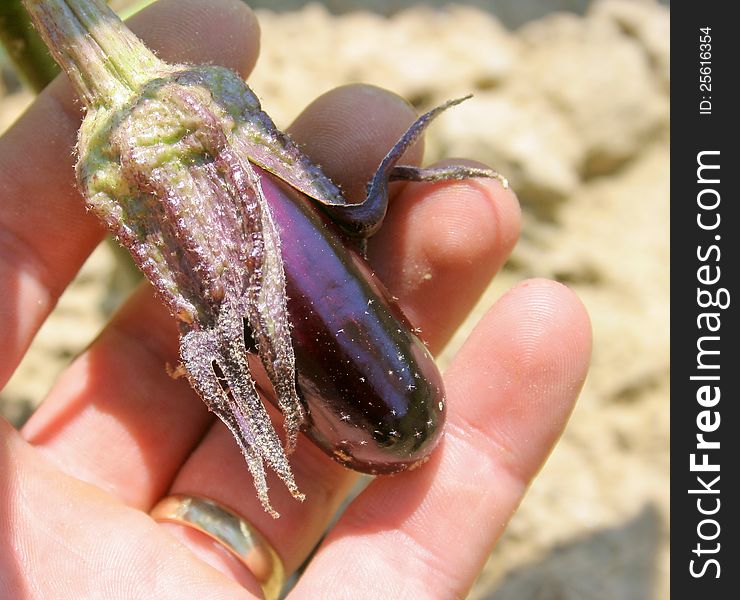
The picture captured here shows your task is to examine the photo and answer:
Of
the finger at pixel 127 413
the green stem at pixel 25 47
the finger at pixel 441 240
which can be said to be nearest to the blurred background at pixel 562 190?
the finger at pixel 127 413

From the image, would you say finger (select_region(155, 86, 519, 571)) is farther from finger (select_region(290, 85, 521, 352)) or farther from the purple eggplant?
the purple eggplant

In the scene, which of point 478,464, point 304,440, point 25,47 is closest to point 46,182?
point 25,47

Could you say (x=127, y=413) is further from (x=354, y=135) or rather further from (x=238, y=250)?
(x=354, y=135)

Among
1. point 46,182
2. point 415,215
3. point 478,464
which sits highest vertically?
point 46,182

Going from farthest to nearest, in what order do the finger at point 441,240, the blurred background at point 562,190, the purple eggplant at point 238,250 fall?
the blurred background at point 562,190 < the finger at point 441,240 < the purple eggplant at point 238,250

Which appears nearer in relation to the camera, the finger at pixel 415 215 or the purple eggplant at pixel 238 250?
the purple eggplant at pixel 238 250

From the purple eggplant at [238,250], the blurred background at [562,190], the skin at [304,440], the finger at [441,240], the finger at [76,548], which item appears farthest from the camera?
the blurred background at [562,190]

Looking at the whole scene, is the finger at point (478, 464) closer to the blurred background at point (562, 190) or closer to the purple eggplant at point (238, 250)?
the purple eggplant at point (238, 250)

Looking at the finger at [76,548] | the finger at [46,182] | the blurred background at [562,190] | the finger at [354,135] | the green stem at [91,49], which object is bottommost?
the blurred background at [562,190]
